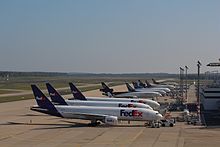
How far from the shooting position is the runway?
49684 millimetres

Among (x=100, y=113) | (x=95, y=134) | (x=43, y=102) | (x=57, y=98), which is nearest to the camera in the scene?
(x=95, y=134)

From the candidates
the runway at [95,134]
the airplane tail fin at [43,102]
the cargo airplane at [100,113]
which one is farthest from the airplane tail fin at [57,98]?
the cargo airplane at [100,113]

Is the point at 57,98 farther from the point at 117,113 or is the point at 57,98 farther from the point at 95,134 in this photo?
the point at 95,134

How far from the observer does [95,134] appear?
189 ft

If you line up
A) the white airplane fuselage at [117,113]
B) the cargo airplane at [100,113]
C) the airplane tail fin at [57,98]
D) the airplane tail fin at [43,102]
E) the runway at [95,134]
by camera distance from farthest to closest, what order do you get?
1. the airplane tail fin at [57,98]
2. the airplane tail fin at [43,102]
3. the white airplane fuselage at [117,113]
4. the cargo airplane at [100,113]
5. the runway at [95,134]

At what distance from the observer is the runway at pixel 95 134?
163ft

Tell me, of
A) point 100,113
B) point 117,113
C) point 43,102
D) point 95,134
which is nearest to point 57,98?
point 43,102

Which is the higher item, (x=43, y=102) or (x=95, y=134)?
(x=43, y=102)

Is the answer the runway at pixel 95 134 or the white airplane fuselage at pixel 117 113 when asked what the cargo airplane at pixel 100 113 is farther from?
the runway at pixel 95 134

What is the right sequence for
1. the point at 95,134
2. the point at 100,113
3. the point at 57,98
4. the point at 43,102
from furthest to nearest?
the point at 57,98 → the point at 43,102 → the point at 100,113 → the point at 95,134

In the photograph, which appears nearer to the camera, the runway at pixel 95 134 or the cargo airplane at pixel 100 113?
the runway at pixel 95 134

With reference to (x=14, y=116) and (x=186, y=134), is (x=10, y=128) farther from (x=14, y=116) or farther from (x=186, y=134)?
(x=186, y=134)

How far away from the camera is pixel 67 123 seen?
71.4m

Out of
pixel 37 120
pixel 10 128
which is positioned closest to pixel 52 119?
pixel 37 120
